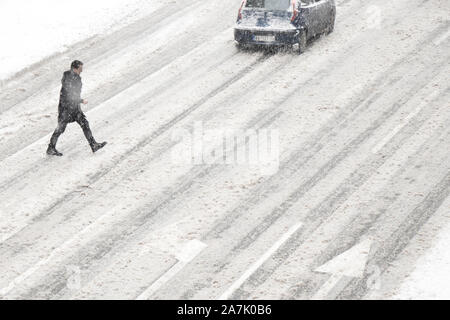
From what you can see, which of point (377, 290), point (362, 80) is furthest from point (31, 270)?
point (362, 80)

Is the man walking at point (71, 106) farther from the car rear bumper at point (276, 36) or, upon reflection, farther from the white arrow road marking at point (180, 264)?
the car rear bumper at point (276, 36)

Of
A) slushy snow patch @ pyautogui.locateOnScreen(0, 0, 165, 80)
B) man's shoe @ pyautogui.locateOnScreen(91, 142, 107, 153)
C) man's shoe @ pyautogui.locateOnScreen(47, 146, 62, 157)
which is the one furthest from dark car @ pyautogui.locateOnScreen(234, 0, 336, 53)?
man's shoe @ pyautogui.locateOnScreen(47, 146, 62, 157)

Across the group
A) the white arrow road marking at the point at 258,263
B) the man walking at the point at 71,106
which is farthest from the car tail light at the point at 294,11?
the white arrow road marking at the point at 258,263

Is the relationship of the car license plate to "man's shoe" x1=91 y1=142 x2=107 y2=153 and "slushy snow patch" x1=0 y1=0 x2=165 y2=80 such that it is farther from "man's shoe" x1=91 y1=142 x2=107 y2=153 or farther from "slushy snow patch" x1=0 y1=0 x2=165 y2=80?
"man's shoe" x1=91 y1=142 x2=107 y2=153

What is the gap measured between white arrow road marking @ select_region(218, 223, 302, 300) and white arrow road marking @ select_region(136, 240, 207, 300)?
890mm

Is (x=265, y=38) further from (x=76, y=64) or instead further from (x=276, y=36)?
(x=76, y=64)

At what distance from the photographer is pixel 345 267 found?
1154cm

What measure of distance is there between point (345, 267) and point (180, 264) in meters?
2.34

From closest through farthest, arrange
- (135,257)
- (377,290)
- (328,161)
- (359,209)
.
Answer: (377,290) < (135,257) < (359,209) < (328,161)

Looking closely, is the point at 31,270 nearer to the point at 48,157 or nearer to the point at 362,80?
the point at 48,157

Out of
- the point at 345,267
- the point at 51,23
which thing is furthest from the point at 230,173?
the point at 51,23

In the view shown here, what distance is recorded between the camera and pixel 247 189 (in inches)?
546

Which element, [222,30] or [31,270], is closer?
[31,270]

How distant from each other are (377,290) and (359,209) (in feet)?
7.52
